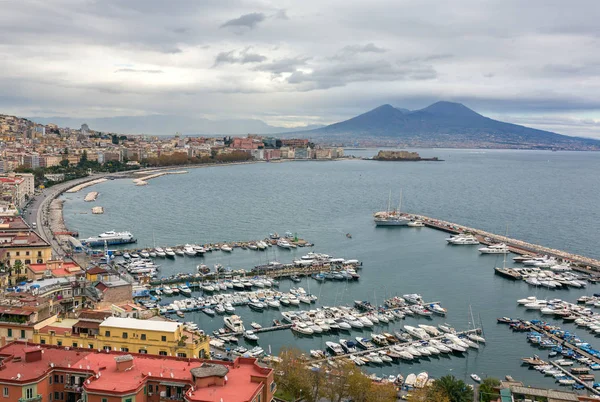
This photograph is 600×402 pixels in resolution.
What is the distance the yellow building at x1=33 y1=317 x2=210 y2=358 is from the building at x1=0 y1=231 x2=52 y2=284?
7633mm

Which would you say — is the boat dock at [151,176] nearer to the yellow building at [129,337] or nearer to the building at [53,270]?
the building at [53,270]

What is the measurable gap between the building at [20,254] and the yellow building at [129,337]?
25.0 ft

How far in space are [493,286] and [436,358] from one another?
33.1 feet

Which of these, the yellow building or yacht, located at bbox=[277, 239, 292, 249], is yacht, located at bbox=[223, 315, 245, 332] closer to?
the yellow building

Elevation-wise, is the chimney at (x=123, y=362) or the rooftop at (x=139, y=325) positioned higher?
the chimney at (x=123, y=362)

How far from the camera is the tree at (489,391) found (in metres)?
12.7

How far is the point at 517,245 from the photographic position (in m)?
34.6

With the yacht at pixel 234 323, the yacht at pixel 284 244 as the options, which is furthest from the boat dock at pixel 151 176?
the yacht at pixel 234 323

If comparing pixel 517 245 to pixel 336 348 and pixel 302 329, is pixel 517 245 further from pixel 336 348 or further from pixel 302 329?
pixel 336 348

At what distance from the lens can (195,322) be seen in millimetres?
19719

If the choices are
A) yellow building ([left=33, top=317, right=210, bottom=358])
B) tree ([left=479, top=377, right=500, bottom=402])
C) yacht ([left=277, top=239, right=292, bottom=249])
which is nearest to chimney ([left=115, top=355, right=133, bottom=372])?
yellow building ([left=33, top=317, right=210, bottom=358])

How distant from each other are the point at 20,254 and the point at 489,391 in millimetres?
15795

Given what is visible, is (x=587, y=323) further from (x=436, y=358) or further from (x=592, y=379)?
(x=436, y=358)

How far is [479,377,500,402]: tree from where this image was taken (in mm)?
12742
